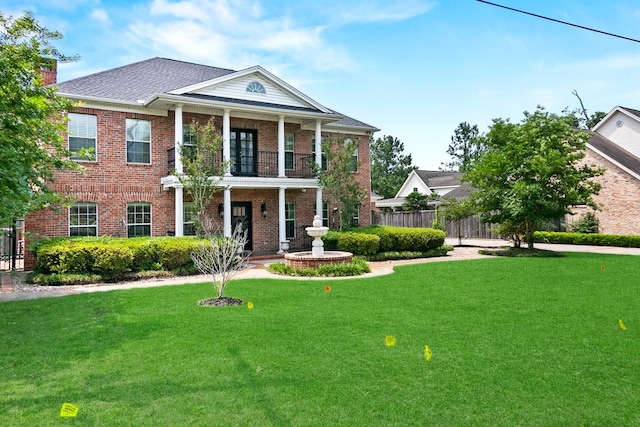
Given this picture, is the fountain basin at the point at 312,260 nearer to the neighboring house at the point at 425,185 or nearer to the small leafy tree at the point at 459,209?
the small leafy tree at the point at 459,209

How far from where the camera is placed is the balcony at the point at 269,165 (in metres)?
17.8

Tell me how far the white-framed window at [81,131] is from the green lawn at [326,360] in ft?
24.8

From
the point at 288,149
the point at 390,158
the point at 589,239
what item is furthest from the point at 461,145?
the point at 288,149

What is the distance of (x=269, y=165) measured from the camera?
1836 centimetres

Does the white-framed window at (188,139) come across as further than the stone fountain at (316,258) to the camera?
Yes

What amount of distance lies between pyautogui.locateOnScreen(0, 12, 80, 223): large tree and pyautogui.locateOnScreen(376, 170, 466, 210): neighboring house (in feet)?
116

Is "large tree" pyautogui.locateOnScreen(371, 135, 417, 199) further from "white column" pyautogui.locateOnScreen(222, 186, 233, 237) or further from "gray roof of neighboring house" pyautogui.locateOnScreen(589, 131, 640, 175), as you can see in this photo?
"white column" pyautogui.locateOnScreen(222, 186, 233, 237)

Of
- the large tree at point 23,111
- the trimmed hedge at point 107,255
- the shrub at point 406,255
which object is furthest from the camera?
the shrub at point 406,255

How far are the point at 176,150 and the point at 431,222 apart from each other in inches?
707

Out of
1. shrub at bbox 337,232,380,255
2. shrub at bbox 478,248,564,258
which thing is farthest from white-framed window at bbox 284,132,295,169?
shrub at bbox 478,248,564,258

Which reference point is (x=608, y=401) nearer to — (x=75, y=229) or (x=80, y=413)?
(x=80, y=413)

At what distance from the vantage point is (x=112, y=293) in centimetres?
949

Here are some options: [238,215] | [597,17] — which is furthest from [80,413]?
[238,215]

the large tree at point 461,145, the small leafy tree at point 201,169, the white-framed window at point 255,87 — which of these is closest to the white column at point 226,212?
the small leafy tree at point 201,169
